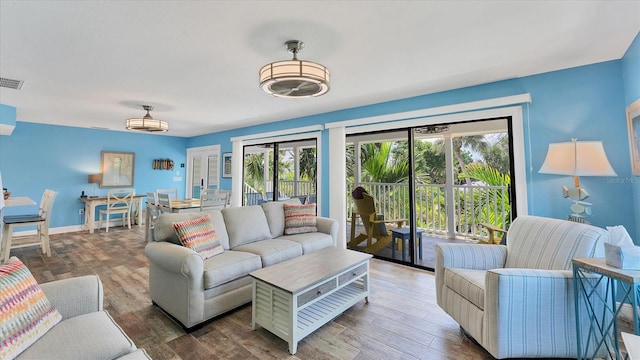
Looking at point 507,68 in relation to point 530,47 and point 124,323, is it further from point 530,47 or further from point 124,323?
point 124,323

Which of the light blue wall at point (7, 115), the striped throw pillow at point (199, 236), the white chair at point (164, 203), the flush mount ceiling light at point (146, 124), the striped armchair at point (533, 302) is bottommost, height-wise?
the striped armchair at point (533, 302)

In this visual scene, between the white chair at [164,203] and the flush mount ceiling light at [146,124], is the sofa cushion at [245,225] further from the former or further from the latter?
the flush mount ceiling light at [146,124]

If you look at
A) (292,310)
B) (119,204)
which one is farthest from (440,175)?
(119,204)

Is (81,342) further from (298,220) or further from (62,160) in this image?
(62,160)

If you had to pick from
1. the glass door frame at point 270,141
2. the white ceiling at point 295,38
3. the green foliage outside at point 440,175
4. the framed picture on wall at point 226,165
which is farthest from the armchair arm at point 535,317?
the framed picture on wall at point 226,165

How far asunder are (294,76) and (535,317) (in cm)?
224

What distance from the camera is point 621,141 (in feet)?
7.95

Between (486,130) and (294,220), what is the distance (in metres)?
3.50

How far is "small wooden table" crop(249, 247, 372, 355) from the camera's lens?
1.85 meters

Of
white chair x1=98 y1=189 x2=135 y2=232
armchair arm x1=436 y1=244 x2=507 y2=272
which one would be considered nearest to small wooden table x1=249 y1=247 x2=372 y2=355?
armchair arm x1=436 y1=244 x2=507 y2=272

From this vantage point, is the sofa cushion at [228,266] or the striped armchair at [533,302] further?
the sofa cushion at [228,266]

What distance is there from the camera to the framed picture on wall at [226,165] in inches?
253

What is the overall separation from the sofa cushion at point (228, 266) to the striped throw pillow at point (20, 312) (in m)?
0.92

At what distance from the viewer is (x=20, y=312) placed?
44.5 inches
